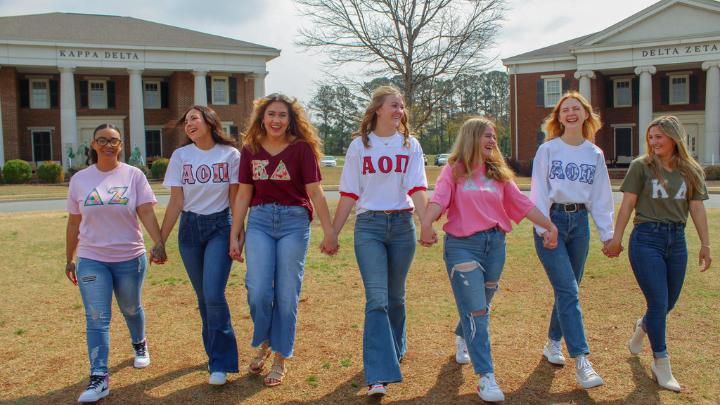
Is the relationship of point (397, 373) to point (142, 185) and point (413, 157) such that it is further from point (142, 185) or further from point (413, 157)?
point (142, 185)

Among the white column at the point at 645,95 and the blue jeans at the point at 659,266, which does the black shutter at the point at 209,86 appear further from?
the blue jeans at the point at 659,266

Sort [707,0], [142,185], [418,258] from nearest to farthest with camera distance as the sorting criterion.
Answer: [142,185]
[418,258]
[707,0]

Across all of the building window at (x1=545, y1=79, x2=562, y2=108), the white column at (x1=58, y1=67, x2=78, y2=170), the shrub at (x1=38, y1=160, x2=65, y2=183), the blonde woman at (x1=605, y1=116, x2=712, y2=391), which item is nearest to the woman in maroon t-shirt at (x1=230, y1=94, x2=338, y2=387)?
the blonde woman at (x1=605, y1=116, x2=712, y2=391)

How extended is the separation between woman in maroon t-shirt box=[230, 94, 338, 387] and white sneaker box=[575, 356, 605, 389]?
1.93m

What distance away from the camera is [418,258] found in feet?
28.9

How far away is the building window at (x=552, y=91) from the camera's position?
3778 centimetres

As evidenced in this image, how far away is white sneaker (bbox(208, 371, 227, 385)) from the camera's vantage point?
399 cm

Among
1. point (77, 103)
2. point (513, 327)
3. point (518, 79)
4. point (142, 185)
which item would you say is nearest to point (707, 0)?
point (518, 79)

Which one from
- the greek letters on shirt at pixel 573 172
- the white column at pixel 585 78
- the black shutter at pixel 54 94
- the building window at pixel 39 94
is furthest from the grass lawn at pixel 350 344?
the building window at pixel 39 94

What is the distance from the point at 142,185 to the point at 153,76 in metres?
37.0

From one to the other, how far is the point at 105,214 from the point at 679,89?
133 feet

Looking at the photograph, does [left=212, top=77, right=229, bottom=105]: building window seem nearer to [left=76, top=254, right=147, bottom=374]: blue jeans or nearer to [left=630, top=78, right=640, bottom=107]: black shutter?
[left=630, top=78, right=640, bottom=107]: black shutter

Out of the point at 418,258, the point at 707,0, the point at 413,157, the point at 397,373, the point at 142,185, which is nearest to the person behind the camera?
the point at 397,373

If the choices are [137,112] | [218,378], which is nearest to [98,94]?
[137,112]
